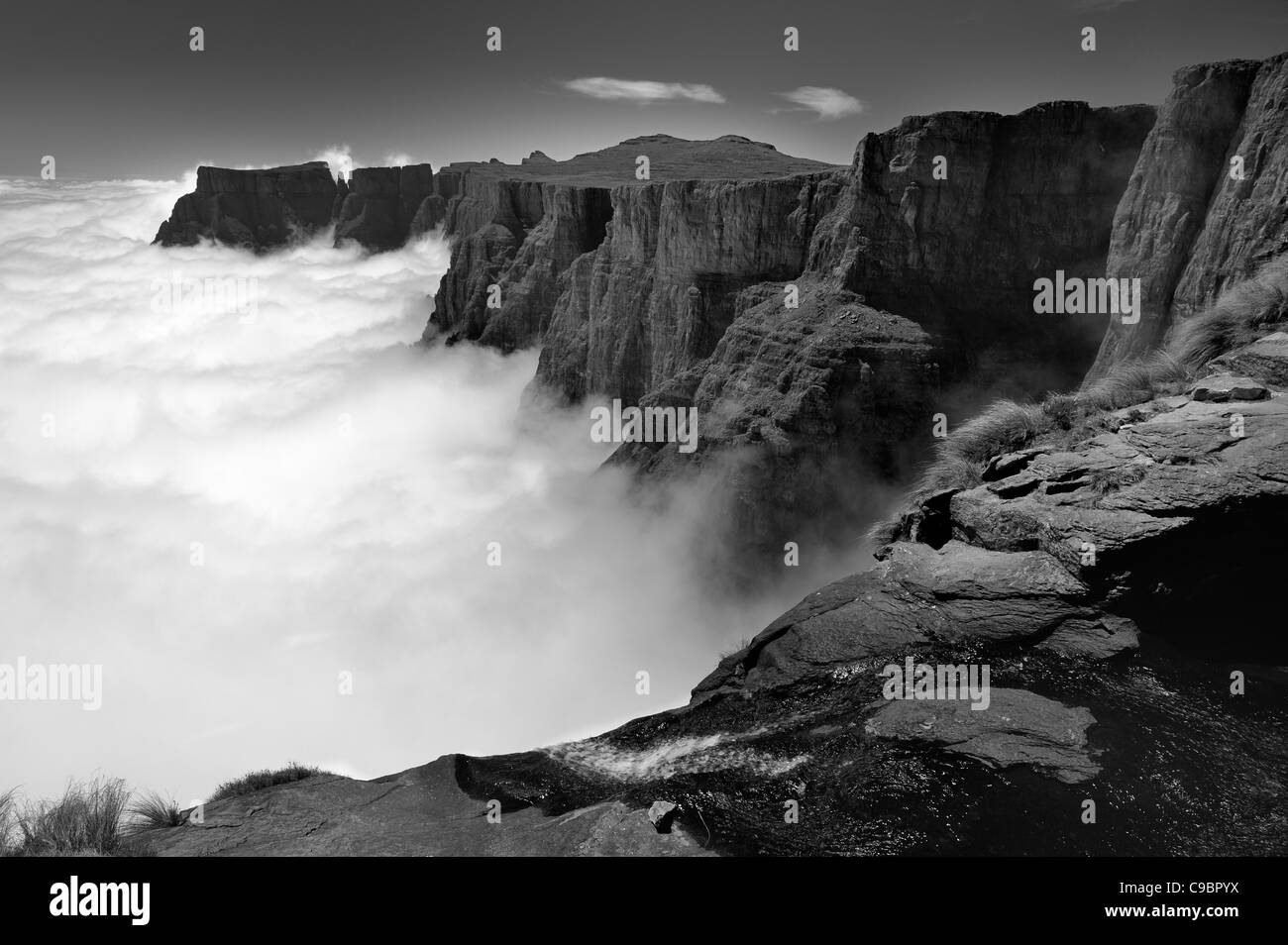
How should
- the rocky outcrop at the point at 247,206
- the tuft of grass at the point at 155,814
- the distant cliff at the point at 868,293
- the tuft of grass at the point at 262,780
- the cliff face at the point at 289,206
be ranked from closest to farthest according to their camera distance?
the tuft of grass at the point at 155,814, the tuft of grass at the point at 262,780, the distant cliff at the point at 868,293, the cliff face at the point at 289,206, the rocky outcrop at the point at 247,206

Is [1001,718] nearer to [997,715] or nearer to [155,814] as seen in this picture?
[997,715]

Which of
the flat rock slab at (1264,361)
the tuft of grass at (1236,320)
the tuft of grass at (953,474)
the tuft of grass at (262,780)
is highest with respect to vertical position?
the tuft of grass at (1236,320)

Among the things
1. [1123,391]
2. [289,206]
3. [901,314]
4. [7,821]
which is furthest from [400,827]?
[289,206]

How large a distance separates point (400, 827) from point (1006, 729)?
220 inches

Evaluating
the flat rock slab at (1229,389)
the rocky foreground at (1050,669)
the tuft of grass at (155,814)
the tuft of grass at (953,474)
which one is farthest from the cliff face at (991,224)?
the tuft of grass at (155,814)

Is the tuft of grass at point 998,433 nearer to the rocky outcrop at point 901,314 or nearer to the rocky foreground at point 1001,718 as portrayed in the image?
the rocky foreground at point 1001,718

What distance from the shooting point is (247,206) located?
141 meters

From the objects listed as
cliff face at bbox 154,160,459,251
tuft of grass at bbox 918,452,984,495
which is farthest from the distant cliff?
cliff face at bbox 154,160,459,251

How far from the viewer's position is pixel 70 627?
4794 cm

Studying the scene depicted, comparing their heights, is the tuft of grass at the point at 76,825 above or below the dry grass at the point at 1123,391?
below

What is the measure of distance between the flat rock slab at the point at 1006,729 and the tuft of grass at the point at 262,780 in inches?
242

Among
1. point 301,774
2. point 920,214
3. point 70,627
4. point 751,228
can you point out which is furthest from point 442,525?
point 301,774

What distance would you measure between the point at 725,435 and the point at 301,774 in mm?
25579

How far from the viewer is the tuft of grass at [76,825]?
6348mm
